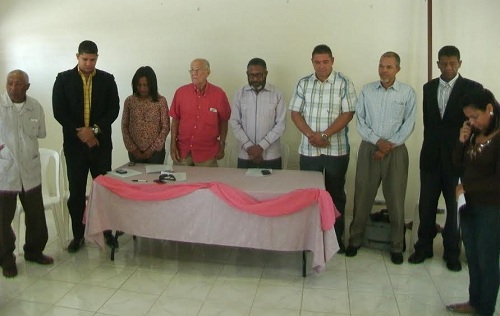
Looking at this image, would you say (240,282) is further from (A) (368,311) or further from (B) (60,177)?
(B) (60,177)

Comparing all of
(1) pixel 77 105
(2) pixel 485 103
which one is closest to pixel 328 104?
(2) pixel 485 103

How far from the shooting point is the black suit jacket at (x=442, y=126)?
Answer: 128 inches

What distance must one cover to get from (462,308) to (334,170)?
1385 millimetres

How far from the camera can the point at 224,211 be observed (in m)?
3.15

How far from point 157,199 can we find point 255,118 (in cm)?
117

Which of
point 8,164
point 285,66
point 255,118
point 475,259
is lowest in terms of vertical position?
point 475,259

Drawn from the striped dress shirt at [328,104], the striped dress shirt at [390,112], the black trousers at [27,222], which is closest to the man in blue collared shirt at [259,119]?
the striped dress shirt at [328,104]

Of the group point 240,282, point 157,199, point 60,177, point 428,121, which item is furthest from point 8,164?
point 428,121

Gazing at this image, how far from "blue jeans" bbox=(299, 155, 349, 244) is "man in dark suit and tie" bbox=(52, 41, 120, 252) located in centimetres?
166

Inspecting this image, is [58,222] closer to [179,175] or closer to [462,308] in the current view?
[179,175]

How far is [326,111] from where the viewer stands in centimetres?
366

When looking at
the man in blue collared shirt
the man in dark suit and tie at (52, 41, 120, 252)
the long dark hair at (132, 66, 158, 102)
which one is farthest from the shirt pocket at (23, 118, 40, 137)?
the man in blue collared shirt

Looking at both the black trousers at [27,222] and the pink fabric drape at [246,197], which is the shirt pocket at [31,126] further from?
the pink fabric drape at [246,197]

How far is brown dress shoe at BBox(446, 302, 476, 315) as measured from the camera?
276cm
